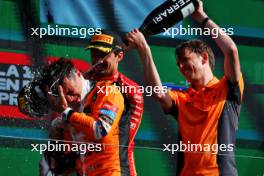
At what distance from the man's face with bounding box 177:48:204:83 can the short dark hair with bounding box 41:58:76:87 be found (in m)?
0.68

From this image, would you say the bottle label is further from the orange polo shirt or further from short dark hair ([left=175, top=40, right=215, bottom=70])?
the orange polo shirt

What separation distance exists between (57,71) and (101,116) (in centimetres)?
42

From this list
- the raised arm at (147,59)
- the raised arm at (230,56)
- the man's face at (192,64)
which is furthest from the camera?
the man's face at (192,64)

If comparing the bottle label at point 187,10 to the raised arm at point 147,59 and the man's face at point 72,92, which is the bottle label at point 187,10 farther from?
the man's face at point 72,92

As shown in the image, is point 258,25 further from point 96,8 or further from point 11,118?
point 11,118

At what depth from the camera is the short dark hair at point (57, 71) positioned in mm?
4164

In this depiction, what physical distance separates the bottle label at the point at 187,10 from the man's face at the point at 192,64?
0.89 feet

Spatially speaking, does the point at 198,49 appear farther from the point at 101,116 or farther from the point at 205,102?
→ the point at 101,116

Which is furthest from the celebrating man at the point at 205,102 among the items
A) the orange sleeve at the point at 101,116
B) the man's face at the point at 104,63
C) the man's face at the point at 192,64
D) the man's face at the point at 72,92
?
the man's face at the point at 72,92

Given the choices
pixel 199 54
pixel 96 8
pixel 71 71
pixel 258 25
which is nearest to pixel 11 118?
pixel 71 71

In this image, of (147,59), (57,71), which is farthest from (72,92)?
(147,59)

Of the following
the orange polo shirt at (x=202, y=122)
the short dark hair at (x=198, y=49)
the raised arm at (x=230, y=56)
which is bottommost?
the orange polo shirt at (x=202, y=122)

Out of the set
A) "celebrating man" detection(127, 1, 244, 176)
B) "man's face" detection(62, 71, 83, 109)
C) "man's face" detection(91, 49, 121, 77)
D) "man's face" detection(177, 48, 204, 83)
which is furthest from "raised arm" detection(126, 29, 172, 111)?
"man's face" detection(62, 71, 83, 109)

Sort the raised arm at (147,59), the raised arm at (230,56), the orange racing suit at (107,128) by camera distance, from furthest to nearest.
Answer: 1. the orange racing suit at (107,128)
2. the raised arm at (147,59)
3. the raised arm at (230,56)
